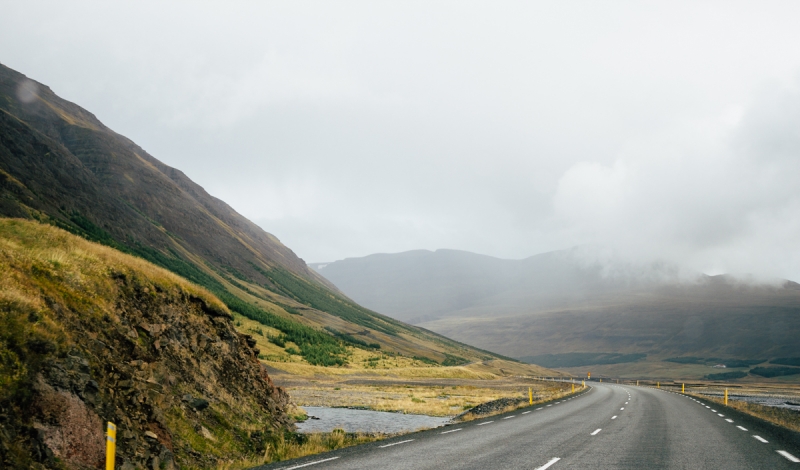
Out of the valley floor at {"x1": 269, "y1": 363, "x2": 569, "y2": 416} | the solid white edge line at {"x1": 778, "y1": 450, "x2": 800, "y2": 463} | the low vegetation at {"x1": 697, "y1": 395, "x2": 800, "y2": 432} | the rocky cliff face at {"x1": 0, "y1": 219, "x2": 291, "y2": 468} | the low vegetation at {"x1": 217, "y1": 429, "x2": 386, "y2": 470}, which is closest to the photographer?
the rocky cliff face at {"x1": 0, "y1": 219, "x2": 291, "y2": 468}

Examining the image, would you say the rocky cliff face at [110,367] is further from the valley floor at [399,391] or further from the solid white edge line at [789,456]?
the valley floor at [399,391]

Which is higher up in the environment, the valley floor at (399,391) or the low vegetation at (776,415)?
the low vegetation at (776,415)

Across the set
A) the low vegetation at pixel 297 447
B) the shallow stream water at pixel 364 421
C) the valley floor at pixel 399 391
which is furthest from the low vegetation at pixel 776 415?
the low vegetation at pixel 297 447

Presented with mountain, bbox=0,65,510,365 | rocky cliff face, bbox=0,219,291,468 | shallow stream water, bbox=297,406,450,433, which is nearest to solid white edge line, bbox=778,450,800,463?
shallow stream water, bbox=297,406,450,433

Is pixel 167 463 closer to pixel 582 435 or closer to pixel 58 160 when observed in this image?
pixel 582 435

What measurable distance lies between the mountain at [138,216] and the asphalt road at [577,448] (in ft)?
229

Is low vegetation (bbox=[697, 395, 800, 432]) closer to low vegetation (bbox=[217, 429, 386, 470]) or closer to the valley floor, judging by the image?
the valley floor

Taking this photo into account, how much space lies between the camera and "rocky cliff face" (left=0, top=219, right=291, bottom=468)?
9.32m

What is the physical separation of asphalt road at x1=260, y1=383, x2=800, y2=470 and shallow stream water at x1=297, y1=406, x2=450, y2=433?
4.54m

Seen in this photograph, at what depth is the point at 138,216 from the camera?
→ 134875mm

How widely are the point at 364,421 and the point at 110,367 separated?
17.9 m

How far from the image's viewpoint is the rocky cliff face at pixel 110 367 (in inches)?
367

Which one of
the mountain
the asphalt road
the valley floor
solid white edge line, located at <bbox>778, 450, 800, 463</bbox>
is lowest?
the valley floor

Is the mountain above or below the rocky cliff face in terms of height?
above
